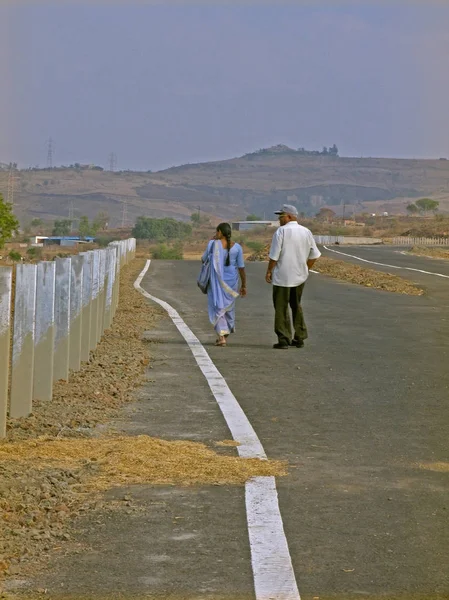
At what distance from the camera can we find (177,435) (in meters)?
9.28

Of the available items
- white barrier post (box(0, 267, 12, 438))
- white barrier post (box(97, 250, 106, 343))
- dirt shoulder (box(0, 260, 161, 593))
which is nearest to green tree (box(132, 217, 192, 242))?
white barrier post (box(97, 250, 106, 343))

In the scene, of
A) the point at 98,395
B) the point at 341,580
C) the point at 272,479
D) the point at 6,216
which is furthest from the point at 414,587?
the point at 6,216

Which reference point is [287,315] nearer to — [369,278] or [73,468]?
[73,468]

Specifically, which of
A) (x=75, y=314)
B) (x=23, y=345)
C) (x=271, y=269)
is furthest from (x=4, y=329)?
(x=271, y=269)

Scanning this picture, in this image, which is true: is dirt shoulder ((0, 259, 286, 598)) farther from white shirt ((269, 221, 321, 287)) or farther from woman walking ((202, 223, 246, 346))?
white shirt ((269, 221, 321, 287))

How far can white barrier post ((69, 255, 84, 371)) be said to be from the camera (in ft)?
41.3

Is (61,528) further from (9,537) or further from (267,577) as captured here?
(267,577)

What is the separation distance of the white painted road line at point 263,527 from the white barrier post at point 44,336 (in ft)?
4.68

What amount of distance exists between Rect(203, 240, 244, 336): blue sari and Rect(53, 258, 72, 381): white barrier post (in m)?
4.42

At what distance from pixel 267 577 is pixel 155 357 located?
365 inches

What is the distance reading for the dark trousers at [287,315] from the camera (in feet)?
52.4

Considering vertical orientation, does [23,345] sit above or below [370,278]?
above

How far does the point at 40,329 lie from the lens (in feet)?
34.5

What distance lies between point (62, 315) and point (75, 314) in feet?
2.69
